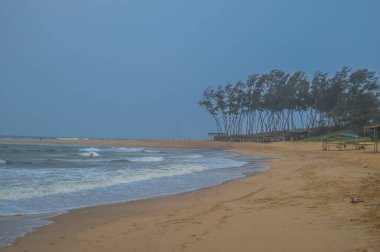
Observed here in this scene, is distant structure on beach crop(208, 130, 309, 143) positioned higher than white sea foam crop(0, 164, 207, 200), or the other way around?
distant structure on beach crop(208, 130, 309, 143)

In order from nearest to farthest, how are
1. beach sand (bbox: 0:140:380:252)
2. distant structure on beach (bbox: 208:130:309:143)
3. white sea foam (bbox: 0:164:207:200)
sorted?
beach sand (bbox: 0:140:380:252), white sea foam (bbox: 0:164:207:200), distant structure on beach (bbox: 208:130:309:143)

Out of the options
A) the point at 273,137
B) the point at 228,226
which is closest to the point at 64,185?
the point at 228,226

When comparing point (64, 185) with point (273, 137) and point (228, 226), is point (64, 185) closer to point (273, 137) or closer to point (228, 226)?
point (228, 226)

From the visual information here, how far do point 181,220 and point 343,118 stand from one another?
68963 millimetres

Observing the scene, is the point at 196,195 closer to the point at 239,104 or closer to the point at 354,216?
the point at 354,216

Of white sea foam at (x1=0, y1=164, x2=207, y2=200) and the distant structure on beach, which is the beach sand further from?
the distant structure on beach

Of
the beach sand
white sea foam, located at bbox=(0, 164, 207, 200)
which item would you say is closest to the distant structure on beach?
white sea foam, located at bbox=(0, 164, 207, 200)

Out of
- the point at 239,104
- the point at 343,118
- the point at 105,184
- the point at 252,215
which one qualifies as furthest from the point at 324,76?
the point at 252,215

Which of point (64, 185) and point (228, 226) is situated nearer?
point (228, 226)

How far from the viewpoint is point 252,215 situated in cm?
795

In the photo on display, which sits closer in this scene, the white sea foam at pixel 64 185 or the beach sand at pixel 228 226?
the beach sand at pixel 228 226

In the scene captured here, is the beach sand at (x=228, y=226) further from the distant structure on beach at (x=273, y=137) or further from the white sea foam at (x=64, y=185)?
the distant structure on beach at (x=273, y=137)

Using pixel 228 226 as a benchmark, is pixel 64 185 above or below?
below

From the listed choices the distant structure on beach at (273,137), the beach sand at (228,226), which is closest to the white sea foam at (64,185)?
the beach sand at (228,226)
